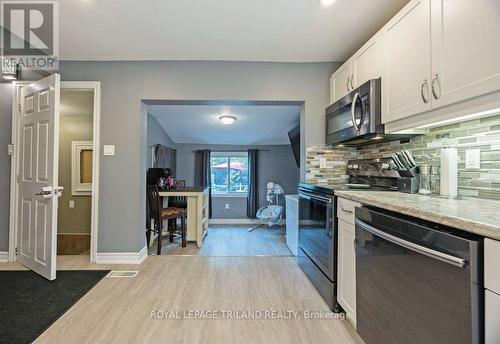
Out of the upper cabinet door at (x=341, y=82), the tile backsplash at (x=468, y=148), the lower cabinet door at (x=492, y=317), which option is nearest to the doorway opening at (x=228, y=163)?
the upper cabinet door at (x=341, y=82)

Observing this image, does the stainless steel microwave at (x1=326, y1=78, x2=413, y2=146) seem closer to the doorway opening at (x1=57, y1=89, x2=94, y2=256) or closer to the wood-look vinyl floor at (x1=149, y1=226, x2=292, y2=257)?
the wood-look vinyl floor at (x1=149, y1=226, x2=292, y2=257)

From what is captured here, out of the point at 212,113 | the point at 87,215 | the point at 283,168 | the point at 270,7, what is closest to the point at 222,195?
the point at 283,168

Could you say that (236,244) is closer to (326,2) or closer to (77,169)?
(77,169)

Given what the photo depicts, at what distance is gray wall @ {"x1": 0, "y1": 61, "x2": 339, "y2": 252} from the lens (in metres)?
2.78

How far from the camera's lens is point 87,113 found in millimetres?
3797

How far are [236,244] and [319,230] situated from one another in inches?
80.1

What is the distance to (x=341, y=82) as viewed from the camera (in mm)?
2539

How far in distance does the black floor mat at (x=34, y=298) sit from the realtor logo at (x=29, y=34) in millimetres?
2198

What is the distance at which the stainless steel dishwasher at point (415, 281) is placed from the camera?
0.81 m

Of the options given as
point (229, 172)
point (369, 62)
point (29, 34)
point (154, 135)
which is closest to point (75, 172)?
point (154, 135)

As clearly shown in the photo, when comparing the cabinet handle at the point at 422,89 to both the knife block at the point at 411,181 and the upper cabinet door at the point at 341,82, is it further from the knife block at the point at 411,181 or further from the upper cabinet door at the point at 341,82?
the upper cabinet door at the point at 341,82

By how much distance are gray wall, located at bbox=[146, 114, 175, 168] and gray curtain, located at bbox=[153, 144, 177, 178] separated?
135 millimetres

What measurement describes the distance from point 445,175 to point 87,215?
4457mm

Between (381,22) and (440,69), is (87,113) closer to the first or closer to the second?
(381,22)
